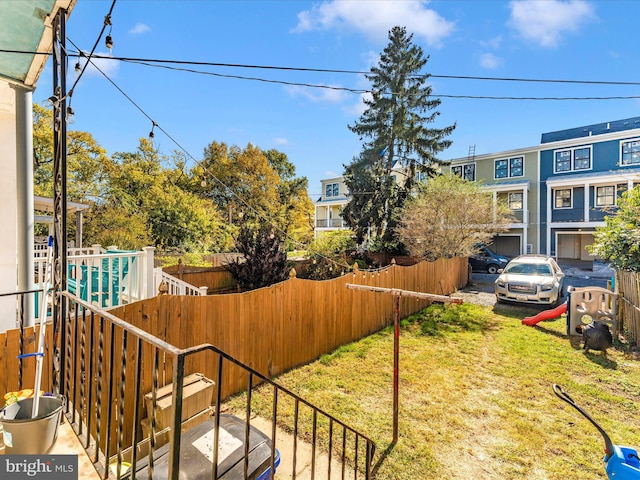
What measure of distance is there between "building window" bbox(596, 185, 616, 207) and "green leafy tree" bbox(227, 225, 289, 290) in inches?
745

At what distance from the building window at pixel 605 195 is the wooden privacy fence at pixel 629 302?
1445 centimetres

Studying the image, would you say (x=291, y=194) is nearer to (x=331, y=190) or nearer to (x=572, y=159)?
(x=331, y=190)

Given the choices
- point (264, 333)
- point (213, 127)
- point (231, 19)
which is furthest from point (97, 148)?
point (264, 333)

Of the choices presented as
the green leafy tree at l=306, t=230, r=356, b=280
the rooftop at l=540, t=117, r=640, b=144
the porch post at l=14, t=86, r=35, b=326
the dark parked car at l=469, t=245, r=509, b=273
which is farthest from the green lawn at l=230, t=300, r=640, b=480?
the rooftop at l=540, t=117, r=640, b=144

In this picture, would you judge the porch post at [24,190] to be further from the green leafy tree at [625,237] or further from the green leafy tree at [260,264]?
the green leafy tree at [625,237]

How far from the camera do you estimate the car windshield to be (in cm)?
935

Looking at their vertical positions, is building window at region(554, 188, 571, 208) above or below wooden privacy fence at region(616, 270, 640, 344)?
above

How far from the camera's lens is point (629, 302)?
6.03 metres

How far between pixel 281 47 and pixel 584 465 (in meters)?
8.08

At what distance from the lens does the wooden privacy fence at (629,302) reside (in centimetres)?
562

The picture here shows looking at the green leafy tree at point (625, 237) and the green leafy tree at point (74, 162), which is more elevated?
the green leafy tree at point (74, 162)

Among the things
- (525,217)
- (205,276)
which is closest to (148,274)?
(205,276)

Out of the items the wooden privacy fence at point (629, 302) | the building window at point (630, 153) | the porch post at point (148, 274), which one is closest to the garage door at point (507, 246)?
the building window at point (630, 153)

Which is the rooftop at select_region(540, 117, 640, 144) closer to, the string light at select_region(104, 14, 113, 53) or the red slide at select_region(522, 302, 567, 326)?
the red slide at select_region(522, 302, 567, 326)
